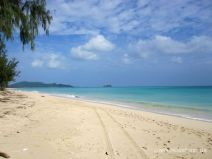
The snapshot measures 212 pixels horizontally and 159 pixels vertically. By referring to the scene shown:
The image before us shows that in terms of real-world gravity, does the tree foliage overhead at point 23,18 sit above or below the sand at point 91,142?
above

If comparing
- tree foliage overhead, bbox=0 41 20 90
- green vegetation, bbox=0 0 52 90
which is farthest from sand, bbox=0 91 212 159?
tree foliage overhead, bbox=0 41 20 90

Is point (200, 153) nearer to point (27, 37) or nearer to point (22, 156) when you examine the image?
point (22, 156)

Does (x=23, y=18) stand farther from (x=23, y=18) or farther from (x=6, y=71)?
(x=6, y=71)

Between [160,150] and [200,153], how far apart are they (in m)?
0.93

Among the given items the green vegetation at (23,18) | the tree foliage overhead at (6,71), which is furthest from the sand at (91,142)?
the tree foliage overhead at (6,71)

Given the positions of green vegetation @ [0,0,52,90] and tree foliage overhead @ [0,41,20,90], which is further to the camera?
tree foliage overhead @ [0,41,20,90]

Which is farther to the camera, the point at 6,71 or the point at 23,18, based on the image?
the point at 6,71

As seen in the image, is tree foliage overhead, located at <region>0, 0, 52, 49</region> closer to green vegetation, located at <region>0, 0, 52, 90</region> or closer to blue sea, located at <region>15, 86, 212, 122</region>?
green vegetation, located at <region>0, 0, 52, 90</region>

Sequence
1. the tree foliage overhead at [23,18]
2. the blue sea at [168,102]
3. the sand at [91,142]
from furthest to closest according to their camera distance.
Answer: the blue sea at [168,102] < the tree foliage overhead at [23,18] < the sand at [91,142]

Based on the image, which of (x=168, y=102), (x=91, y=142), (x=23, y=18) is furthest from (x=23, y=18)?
(x=168, y=102)

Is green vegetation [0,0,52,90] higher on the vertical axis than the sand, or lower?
higher

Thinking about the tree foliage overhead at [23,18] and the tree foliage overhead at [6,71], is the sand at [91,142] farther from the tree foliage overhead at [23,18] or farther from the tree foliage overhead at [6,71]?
the tree foliage overhead at [6,71]

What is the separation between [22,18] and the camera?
904 centimetres

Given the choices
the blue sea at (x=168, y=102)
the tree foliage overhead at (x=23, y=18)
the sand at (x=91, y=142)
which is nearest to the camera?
the sand at (x=91, y=142)
